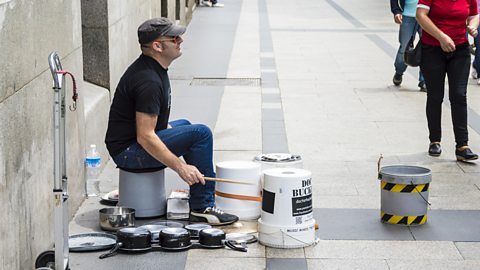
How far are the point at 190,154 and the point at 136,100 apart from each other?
0.58m

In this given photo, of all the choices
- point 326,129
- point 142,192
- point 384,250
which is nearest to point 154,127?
point 142,192

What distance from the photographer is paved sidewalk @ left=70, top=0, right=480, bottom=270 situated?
6.21 m

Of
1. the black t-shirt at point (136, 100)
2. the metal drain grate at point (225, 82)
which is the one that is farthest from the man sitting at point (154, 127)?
the metal drain grate at point (225, 82)

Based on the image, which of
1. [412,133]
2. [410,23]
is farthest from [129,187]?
[410,23]

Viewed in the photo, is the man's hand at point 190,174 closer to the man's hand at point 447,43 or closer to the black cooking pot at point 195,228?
the black cooking pot at point 195,228

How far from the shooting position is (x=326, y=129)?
10.4 m

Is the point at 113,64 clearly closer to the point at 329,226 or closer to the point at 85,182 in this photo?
the point at 85,182

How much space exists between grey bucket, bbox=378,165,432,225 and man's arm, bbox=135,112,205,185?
1341mm

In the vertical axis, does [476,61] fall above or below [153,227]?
above

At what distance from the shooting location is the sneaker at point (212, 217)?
270 inches

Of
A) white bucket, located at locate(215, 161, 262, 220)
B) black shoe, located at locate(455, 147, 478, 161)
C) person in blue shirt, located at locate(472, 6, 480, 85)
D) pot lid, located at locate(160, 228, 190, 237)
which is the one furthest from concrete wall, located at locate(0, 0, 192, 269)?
person in blue shirt, located at locate(472, 6, 480, 85)

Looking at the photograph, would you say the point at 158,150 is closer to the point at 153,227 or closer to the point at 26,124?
the point at 153,227

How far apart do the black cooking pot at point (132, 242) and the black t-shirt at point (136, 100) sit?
806 millimetres

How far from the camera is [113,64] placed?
31.5 feet
